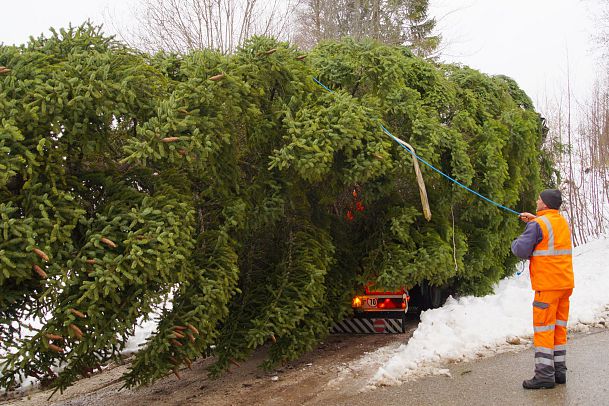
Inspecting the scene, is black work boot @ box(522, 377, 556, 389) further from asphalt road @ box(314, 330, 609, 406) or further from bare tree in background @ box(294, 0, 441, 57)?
bare tree in background @ box(294, 0, 441, 57)

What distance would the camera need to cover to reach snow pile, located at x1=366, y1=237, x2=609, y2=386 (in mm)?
6368

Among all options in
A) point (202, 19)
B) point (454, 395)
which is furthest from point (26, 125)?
point (202, 19)

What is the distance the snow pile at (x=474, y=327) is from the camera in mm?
6368

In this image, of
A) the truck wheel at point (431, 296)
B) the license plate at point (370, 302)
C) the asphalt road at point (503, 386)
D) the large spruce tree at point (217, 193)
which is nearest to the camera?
the large spruce tree at point (217, 193)

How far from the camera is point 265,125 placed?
6.12 metres

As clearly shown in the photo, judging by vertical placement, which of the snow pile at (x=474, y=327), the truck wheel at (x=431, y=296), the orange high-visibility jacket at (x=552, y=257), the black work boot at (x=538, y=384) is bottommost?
the black work boot at (x=538, y=384)

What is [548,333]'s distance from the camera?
17.0 ft

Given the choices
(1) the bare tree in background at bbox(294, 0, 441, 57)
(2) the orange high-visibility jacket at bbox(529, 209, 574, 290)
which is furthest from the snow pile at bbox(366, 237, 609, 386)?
(1) the bare tree in background at bbox(294, 0, 441, 57)

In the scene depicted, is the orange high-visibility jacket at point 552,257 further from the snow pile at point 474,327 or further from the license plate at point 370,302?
the license plate at point 370,302

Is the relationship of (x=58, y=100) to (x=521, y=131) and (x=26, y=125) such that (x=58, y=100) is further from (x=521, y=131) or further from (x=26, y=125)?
(x=521, y=131)

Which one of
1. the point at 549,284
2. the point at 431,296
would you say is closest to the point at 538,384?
the point at 549,284

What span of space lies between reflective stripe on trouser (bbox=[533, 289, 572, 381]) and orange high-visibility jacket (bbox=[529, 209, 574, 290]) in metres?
0.09

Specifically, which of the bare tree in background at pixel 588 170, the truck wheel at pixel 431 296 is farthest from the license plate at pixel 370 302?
the bare tree in background at pixel 588 170

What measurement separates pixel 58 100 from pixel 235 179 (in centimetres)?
201
